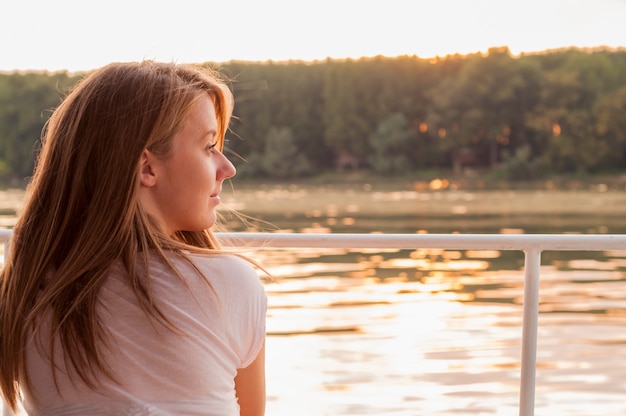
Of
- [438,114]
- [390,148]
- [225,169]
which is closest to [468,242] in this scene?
[225,169]

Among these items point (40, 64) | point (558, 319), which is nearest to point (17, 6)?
point (40, 64)

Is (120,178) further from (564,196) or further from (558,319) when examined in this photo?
(564,196)

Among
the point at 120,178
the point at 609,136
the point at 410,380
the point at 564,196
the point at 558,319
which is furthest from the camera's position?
the point at 609,136

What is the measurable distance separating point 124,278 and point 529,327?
0.89 metres

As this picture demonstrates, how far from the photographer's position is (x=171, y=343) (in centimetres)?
92

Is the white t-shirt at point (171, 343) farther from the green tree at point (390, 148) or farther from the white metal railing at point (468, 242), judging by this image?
the green tree at point (390, 148)

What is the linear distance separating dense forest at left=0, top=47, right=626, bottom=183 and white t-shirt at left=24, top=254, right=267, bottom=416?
51778 mm

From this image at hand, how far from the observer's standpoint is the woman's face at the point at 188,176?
3.20ft

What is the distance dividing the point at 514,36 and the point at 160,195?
200 feet

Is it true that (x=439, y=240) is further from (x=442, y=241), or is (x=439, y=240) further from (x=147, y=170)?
(x=147, y=170)

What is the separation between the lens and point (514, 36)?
195ft

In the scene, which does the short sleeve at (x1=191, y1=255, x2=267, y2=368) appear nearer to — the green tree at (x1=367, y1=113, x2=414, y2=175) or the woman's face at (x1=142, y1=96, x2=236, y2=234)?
the woman's face at (x1=142, y1=96, x2=236, y2=234)

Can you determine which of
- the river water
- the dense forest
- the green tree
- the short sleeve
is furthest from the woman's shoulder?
the green tree

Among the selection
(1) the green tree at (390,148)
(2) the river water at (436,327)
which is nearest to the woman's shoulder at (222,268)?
Result: (2) the river water at (436,327)
